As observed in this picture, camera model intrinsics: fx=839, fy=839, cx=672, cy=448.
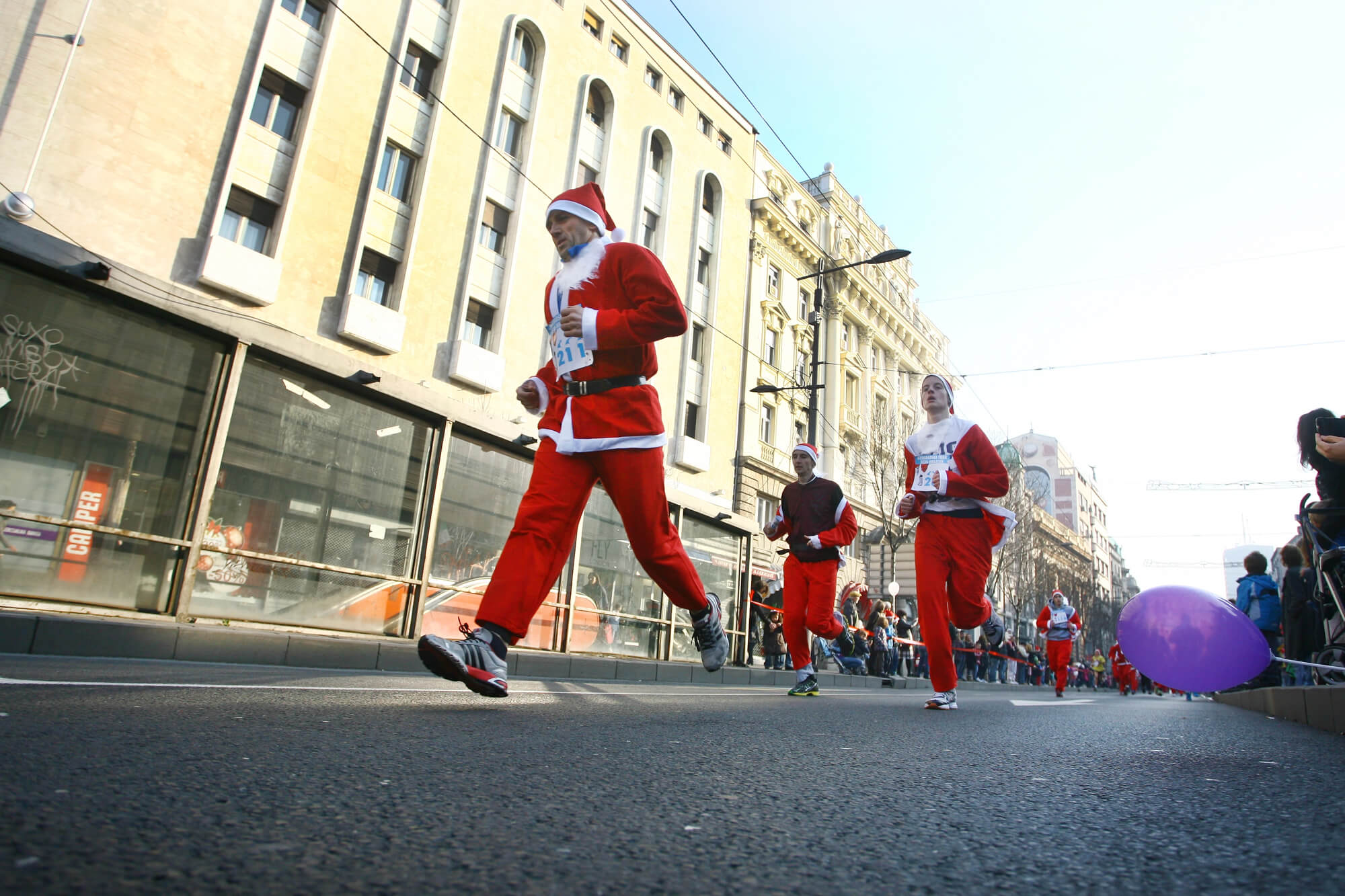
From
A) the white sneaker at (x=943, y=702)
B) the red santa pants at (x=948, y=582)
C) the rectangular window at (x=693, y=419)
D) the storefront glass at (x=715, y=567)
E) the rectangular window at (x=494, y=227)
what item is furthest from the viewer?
the rectangular window at (x=693, y=419)

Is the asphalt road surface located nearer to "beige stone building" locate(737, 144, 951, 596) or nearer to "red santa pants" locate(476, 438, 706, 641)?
"red santa pants" locate(476, 438, 706, 641)

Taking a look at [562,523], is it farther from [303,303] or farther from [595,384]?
[303,303]

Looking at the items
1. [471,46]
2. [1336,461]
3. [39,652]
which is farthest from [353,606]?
[471,46]

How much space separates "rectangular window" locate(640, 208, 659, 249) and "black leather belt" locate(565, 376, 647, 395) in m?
20.1

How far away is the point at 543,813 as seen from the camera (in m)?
1.28

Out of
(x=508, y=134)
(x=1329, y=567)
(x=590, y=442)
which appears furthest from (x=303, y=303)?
(x=1329, y=567)

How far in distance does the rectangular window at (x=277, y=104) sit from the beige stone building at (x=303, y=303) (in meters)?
0.05

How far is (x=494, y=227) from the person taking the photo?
18.1 metres

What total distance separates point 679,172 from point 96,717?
23.9 m

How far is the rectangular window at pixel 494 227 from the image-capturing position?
701 inches

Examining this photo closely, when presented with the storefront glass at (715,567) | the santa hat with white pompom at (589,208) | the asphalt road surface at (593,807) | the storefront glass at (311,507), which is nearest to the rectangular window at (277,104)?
the storefront glass at (311,507)

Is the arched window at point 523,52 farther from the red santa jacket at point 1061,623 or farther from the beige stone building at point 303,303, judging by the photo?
the red santa jacket at point 1061,623

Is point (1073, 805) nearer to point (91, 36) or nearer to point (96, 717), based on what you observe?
point (96, 717)

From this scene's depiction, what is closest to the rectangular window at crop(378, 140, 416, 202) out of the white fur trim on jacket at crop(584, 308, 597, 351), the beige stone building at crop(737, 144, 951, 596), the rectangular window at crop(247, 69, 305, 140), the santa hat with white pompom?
the rectangular window at crop(247, 69, 305, 140)
